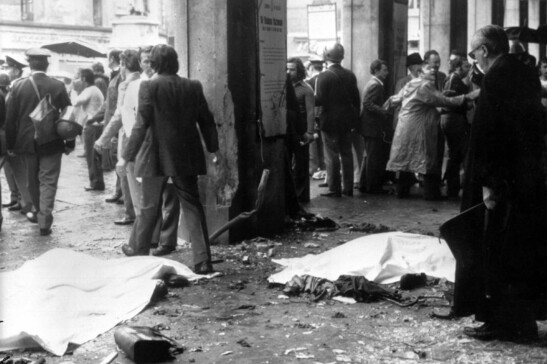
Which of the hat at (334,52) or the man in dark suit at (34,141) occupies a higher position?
the hat at (334,52)

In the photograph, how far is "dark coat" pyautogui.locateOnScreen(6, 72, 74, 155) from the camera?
11.1 meters

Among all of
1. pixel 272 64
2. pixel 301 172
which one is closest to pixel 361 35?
pixel 301 172

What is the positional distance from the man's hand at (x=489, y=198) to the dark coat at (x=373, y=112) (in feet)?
25.0

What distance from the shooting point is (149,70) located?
10.1 metres

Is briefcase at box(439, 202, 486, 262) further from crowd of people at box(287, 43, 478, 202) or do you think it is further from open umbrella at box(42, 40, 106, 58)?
open umbrella at box(42, 40, 106, 58)

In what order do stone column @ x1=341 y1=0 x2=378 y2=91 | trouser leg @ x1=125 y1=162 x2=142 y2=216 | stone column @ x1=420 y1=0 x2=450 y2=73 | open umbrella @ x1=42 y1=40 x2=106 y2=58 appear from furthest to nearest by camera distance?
1. open umbrella @ x1=42 y1=40 x2=106 y2=58
2. stone column @ x1=420 y1=0 x2=450 y2=73
3. stone column @ x1=341 y1=0 x2=378 y2=91
4. trouser leg @ x1=125 y1=162 x2=142 y2=216

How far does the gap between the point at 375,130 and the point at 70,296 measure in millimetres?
7437

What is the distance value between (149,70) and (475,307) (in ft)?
16.3

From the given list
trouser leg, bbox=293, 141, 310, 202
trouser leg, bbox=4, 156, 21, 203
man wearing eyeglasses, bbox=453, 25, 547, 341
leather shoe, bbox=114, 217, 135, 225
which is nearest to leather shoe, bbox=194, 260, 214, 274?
man wearing eyeglasses, bbox=453, 25, 547, 341

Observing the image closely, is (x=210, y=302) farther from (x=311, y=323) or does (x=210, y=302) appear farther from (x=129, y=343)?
(x=129, y=343)

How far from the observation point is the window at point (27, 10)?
4094 centimetres

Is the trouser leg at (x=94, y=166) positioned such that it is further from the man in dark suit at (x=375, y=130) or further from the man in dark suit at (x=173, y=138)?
the man in dark suit at (x=173, y=138)

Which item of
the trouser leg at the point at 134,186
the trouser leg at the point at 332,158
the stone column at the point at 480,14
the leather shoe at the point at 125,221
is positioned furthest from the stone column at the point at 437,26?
the trouser leg at the point at 134,186

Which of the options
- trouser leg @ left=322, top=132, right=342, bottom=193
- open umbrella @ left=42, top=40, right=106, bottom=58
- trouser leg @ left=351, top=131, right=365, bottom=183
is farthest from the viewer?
open umbrella @ left=42, top=40, right=106, bottom=58
